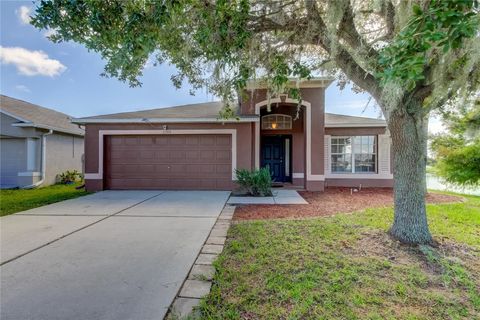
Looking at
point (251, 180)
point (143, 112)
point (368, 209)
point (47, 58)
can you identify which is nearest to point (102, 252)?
point (251, 180)

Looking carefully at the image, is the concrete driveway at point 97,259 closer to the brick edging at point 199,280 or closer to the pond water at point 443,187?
the brick edging at point 199,280

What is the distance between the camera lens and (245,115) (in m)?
9.37

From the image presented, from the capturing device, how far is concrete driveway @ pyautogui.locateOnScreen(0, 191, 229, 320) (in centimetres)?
231

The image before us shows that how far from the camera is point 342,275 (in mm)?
A: 2914

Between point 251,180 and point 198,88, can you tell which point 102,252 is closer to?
point 198,88

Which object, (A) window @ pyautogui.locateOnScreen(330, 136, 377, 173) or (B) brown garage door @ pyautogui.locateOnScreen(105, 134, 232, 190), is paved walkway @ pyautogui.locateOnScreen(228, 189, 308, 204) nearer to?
(B) brown garage door @ pyautogui.locateOnScreen(105, 134, 232, 190)

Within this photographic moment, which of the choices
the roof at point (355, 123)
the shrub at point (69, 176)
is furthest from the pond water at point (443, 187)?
the shrub at point (69, 176)

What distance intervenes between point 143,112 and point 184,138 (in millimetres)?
2730

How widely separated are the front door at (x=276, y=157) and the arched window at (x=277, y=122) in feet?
1.61

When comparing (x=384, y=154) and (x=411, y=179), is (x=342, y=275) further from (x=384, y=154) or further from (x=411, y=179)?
(x=384, y=154)

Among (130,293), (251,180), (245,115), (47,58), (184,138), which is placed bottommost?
(130,293)

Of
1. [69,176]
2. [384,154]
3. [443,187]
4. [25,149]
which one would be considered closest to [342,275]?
[384,154]

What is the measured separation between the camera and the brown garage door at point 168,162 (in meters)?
9.52

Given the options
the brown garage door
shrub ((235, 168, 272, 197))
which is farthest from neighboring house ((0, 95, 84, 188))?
shrub ((235, 168, 272, 197))
